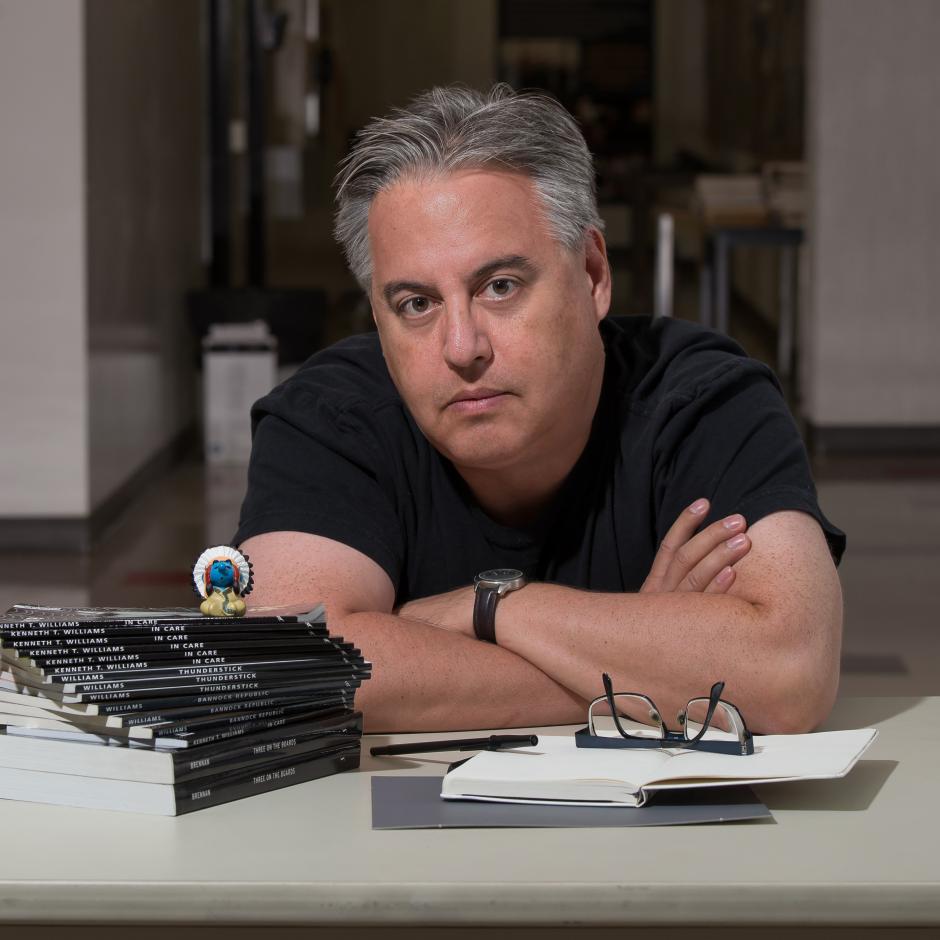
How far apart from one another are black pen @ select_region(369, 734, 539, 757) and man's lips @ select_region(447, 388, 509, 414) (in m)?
0.41

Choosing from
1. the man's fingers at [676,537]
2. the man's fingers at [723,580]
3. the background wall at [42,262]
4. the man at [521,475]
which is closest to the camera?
the man at [521,475]

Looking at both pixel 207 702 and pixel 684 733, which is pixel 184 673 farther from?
pixel 684 733

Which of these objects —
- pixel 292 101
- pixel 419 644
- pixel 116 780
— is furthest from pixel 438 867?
pixel 292 101

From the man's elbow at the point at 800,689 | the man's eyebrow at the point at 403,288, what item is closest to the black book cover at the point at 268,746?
the man's elbow at the point at 800,689

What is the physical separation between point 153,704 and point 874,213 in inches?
242

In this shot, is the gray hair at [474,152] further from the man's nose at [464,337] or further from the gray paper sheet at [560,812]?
the gray paper sheet at [560,812]

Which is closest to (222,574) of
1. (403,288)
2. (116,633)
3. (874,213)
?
(116,633)

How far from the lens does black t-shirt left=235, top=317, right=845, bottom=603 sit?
1726mm

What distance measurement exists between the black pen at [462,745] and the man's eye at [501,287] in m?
0.51

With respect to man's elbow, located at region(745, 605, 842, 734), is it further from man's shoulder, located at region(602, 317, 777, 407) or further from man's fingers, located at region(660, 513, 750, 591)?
man's shoulder, located at region(602, 317, 777, 407)

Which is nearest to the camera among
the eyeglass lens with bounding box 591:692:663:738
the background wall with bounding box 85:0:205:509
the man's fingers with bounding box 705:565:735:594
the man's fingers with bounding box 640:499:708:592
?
the eyeglass lens with bounding box 591:692:663:738

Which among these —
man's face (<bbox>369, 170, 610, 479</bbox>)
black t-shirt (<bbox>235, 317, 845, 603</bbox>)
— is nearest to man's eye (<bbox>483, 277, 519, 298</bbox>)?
man's face (<bbox>369, 170, 610, 479</bbox>)

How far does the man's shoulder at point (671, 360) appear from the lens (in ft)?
5.79

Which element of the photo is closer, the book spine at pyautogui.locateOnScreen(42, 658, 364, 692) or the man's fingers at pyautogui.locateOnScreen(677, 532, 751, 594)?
the book spine at pyautogui.locateOnScreen(42, 658, 364, 692)
